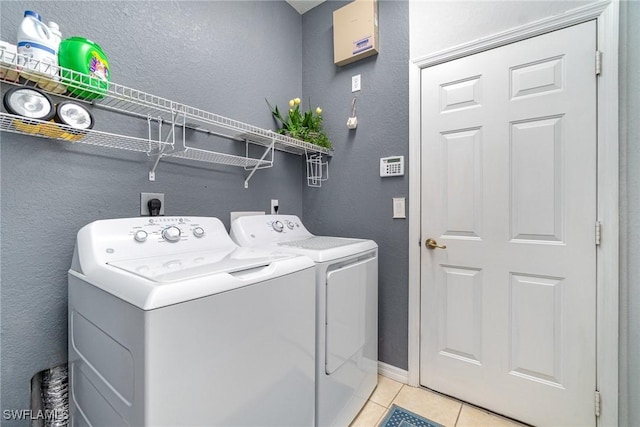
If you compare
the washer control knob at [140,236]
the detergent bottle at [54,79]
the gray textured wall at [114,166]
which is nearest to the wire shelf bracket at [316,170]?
the gray textured wall at [114,166]

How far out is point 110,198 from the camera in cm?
122

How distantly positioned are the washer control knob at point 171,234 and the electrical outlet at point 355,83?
1559 mm

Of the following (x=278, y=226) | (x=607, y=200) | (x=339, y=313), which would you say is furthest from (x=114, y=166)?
(x=607, y=200)

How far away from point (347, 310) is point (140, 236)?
1.01 metres

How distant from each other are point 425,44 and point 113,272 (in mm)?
2020

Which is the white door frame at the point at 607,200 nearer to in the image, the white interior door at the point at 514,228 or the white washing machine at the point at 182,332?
the white interior door at the point at 514,228

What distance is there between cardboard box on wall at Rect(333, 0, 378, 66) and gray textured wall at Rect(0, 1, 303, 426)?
0.53 meters

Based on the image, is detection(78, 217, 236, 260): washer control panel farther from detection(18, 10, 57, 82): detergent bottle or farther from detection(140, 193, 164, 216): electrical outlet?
detection(18, 10, 57, 82): detergent bottle

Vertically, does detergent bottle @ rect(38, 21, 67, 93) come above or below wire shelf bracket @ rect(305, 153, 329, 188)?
above

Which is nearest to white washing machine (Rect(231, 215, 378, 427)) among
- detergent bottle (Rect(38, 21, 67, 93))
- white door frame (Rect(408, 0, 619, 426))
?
detergent bottle (Rect(38, 21, 67, 93))

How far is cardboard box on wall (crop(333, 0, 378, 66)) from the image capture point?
1843mm

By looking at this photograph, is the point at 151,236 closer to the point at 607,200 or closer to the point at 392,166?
the point at 392,166

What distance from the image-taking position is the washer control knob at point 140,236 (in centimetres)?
108

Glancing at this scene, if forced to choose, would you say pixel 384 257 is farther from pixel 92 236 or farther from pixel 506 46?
pixel 92 236
